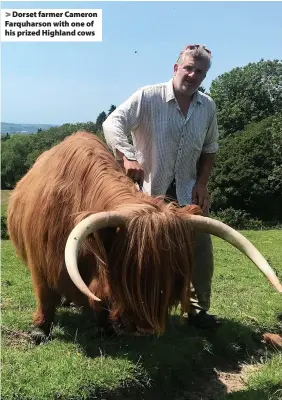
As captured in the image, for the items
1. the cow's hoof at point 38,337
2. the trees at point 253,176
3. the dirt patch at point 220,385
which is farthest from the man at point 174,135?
the trees at point 253,176

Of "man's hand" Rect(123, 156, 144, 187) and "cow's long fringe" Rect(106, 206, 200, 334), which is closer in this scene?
"cow's long fringe" Rect(106, 206, 200, 334)

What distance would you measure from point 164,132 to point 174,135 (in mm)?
103

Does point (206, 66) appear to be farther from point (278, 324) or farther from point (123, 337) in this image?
point (278, 324)

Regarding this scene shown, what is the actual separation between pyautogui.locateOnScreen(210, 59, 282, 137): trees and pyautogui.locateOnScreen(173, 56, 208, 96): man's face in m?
47.6

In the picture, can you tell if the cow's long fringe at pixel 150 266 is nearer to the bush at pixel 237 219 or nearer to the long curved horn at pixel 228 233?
the long curved horn at pixel 228 233

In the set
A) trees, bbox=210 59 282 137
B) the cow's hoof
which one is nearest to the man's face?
the cow's hoof

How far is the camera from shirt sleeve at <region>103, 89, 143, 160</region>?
14.8 ft

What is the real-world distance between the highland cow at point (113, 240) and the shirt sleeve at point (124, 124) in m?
0.16

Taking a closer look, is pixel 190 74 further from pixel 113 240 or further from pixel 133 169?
pixel 113 240

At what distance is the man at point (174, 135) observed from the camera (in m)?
4.64

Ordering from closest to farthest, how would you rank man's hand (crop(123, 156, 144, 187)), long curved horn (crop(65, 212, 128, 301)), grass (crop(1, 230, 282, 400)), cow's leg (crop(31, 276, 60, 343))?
1. long curved horn (crop(65, 212, 128, 301))
2. grass (crop(1, 230, 282, 400))
3. man's hand (crop(123, 156, 144, 187))
4. cow's leg (crop(31, 276, 60, 343))

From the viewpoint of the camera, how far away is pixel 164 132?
4840 mm

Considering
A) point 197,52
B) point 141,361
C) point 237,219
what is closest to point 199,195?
point 197,52

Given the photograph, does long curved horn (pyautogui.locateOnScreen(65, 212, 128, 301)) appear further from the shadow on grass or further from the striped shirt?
the shadow on grass
